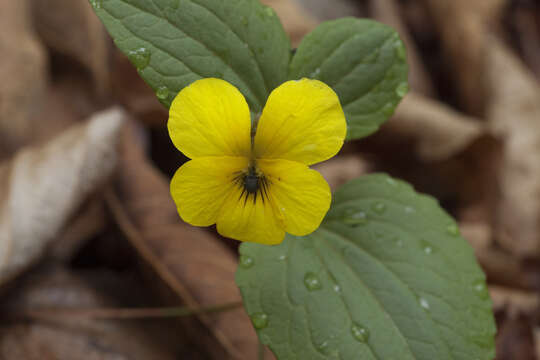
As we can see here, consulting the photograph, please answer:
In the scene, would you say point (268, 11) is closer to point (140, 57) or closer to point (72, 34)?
point (140, 57)

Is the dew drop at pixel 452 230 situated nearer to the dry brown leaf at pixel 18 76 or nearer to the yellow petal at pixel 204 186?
the yellow petal at pixel 204 186

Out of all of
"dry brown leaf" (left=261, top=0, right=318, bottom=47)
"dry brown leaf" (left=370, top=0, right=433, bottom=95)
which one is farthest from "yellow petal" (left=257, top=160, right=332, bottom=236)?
"dry brown leaf" (left=370, top=0, right=433, bottom=95)

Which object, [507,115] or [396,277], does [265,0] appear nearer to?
[507,115]

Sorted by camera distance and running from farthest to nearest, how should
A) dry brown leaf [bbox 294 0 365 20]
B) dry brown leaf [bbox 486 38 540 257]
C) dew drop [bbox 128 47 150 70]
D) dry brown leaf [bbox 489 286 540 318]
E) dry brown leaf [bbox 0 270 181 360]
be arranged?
dry brown leaf [bbox 294 0 365 20] → dry brown leaf [bbox 486 38 540 257] → dry brown leaf [bbox 489 286 540 318] → dry brown leaf [bbox 0 270 181 360] → dew drop [bbox 128 47 150 70]

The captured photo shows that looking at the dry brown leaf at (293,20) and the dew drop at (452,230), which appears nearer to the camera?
the dew drop at (452,230)

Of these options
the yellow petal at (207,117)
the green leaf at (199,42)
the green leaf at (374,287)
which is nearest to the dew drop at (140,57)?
the green leaf at (199,42)

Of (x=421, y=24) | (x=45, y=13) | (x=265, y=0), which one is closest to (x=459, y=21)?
(x=421, y=24)

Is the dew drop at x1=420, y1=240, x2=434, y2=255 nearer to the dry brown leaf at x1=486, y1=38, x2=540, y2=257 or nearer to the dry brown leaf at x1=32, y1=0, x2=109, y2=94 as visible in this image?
the dry brown leaf at x1=486, y1=38, x2=540, y2=257
